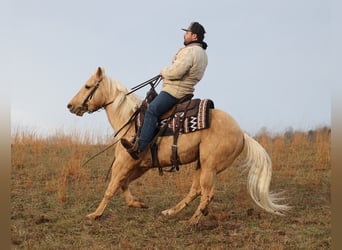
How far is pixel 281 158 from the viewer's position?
10422mm

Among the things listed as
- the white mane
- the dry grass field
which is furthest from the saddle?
the dry grass field

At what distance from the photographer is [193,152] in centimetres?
626

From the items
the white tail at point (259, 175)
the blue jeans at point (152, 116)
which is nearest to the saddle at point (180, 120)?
the blue jeans at point (152, 116)

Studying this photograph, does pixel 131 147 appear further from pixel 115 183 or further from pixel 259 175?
pixel 259 175

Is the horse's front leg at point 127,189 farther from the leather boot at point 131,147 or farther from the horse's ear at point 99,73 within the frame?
the horse's ear at point 99,73

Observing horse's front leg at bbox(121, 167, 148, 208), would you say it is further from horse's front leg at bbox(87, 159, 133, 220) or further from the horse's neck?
the horse's neck

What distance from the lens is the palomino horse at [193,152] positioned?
616 cm

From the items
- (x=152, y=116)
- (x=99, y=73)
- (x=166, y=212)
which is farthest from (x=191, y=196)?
(x=99, y=73)

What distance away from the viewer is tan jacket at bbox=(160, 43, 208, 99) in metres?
6.15

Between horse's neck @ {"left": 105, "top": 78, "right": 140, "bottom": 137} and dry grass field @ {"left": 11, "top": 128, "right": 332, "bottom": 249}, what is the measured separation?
1.25 m

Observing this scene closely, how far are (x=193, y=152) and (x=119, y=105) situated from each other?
125 centimetres

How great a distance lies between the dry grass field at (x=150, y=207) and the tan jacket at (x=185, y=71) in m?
1.71

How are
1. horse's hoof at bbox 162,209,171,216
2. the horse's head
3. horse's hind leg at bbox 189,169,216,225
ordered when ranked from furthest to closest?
the horse's head → horse's hoof at bbox 162,209,171,216 → horse's hind leg at bbox 189,169,216,225

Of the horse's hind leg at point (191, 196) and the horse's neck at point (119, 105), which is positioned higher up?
the horse's neck at point (119, 105)
